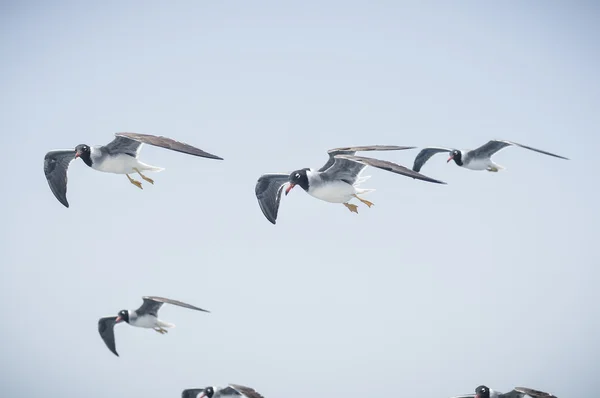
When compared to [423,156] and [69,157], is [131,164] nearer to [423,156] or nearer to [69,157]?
[69,157]

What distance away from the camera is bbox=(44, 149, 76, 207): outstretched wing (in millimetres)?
25203

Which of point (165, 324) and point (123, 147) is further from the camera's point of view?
point (165, 324)

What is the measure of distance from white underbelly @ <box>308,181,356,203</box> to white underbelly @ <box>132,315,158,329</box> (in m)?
8.04

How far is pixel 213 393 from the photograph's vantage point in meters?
24.3

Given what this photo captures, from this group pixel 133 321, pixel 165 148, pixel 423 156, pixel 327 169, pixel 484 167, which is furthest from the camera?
pixel 423 156

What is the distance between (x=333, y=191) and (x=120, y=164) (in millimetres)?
6359

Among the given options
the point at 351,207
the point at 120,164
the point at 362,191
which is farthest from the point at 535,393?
the point at 120,164

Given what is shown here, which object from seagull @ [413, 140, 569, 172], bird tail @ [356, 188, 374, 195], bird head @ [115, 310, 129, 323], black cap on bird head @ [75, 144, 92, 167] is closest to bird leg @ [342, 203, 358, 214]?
bird tail @ [356, 188, 374, 195]

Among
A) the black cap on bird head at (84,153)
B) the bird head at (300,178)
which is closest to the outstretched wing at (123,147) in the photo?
the black cap on bird head at (84,153)

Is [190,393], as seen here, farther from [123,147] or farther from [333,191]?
[333,191]

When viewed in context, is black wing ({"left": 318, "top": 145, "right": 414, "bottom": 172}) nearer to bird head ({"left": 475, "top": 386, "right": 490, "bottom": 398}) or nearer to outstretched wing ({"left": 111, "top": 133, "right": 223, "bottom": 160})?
outstretched wing ({"left": 111, "top": 133, "right": 223, "bottom": 160})

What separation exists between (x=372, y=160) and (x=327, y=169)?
2945 mm

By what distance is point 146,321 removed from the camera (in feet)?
83.8

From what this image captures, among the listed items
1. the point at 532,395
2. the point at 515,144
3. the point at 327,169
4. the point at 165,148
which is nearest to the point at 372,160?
the point at 327,169
